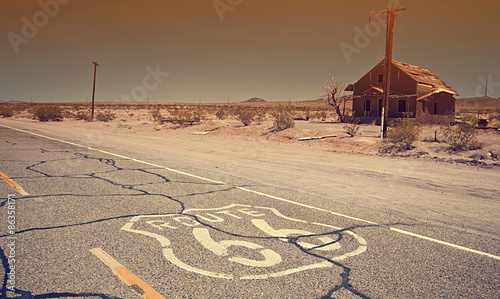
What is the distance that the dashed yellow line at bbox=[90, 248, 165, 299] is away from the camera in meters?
3.10

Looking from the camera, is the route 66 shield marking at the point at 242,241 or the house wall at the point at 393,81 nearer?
the route 66 shield marking at the point at 242,241

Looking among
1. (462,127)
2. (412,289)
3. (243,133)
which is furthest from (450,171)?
(243,133)

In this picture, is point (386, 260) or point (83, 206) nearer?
point (386, 260)

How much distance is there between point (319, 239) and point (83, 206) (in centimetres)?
396

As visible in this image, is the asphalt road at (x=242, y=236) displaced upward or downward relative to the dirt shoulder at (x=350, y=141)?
downward

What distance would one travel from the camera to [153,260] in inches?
148

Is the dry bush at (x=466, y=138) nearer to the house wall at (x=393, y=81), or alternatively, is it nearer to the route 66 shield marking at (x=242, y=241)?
the route 66 shield marking at (x=242, y=241)

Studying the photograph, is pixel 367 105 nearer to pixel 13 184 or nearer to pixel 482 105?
pixel 13 184

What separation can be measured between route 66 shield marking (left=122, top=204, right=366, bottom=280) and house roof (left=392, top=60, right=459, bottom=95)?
33350 millimetres

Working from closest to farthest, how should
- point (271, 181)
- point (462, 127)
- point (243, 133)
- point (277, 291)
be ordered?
point (277, 291) → point (271, 181) → point (462, 127) → point (243, 133)

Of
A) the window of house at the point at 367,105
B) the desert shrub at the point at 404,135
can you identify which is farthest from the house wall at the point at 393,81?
the desert shrub at the point at 404,135

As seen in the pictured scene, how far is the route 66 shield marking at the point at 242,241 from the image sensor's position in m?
3.67

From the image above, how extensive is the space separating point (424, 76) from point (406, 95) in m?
7.08

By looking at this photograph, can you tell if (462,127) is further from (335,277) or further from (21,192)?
(21,192)
